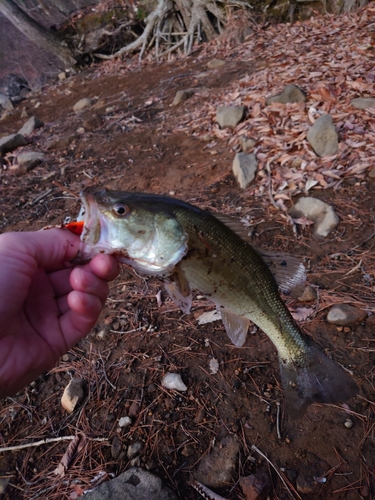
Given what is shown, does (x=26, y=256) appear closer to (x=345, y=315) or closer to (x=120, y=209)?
(x=120, y=209)

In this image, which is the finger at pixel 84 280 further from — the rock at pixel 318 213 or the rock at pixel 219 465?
the rock at pixel 318 213

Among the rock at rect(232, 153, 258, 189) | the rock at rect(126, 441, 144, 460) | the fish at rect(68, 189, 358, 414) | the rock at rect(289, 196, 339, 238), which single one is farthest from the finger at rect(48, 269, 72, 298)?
the rock at rect(232, 153, 258, 189)

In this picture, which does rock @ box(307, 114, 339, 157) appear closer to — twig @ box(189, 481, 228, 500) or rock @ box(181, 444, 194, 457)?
rock @ box(181, 444, 194, 457)

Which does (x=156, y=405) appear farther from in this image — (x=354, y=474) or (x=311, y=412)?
(x=354, y=474)

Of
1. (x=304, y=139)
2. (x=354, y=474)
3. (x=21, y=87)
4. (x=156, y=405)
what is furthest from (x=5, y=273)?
(x=21, y=87)

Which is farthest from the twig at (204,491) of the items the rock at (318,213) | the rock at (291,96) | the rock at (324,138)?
the rock at (291,96)

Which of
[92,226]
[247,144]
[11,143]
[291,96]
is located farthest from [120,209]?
[11,143]
